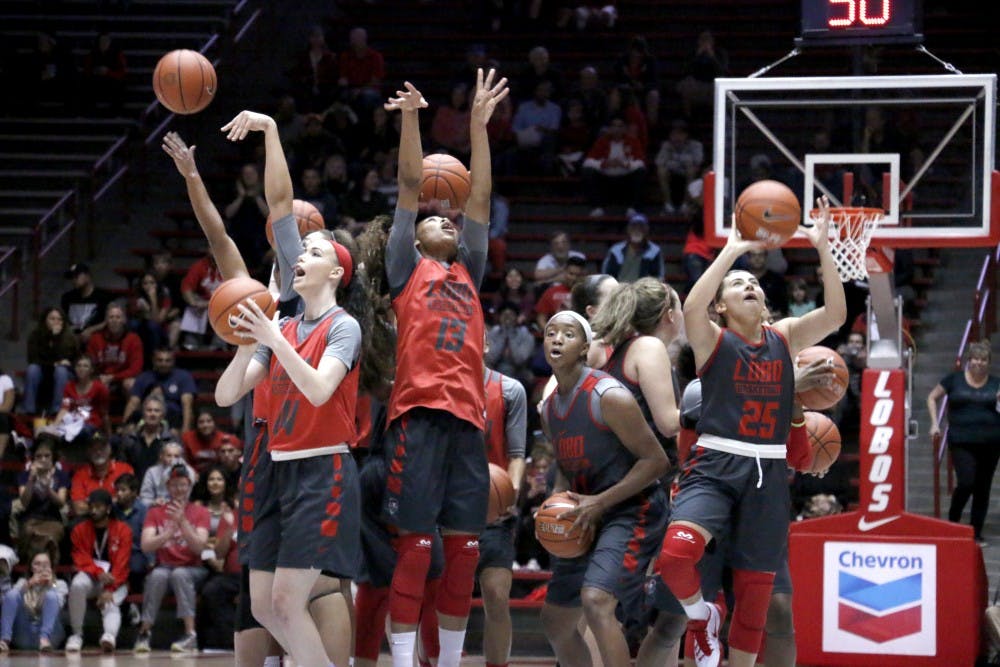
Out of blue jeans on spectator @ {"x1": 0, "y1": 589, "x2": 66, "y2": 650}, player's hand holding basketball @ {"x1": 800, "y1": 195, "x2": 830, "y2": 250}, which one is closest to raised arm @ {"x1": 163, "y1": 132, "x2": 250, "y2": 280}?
player's hand holding basketball @ {"x1": 800, "y1": 195, "x2": 830, "y2": 250}

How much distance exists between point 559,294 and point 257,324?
29.9 ft

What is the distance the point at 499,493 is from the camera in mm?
7418

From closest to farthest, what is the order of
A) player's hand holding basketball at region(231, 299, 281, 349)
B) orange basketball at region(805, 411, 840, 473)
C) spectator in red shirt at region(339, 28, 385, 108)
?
1. player's hand holding basketball at region(231, 299, 281, 349)
2. orange basketball at region(805, 411, 840, 473)
3. spectator in red shirt at region(339, 28, 385, 108)

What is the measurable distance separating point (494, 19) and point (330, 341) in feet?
46.1

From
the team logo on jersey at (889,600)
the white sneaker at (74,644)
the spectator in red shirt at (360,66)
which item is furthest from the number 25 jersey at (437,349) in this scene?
the spectator in red shirt at (360,66)

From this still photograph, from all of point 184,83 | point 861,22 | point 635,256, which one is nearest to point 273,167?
point 184,83

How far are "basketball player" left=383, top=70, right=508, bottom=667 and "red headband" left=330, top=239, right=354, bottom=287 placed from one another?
26 cm

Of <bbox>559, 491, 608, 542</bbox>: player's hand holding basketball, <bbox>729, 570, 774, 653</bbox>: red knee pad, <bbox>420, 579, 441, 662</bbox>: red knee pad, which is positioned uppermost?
<bbox>559, 491, 608, 542</bbox>: player's hand holding basketball

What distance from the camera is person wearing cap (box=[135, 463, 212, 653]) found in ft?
40.1

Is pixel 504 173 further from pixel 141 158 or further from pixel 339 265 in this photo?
pixel 339 265

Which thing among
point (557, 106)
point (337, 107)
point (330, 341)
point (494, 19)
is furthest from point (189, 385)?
point (330, 341)

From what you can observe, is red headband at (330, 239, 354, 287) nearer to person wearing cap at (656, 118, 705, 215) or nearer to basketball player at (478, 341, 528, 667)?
basketball player at (478, 341, 528, 667)

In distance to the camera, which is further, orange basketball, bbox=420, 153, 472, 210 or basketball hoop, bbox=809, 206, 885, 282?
basketball hoop, bbox=809, 206, 885, 282

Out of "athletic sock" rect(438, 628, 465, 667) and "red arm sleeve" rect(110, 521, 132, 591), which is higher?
"athletic sock" rect(438, 628, 465, 667)
